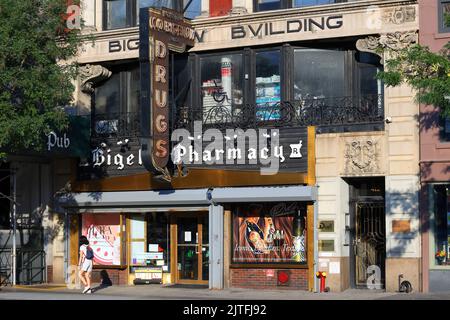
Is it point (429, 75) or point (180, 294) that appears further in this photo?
point (180, 294)

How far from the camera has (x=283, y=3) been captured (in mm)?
25359

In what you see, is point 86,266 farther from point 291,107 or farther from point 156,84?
point 291,107

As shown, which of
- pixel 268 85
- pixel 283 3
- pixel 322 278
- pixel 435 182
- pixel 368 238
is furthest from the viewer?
pixel 268 85

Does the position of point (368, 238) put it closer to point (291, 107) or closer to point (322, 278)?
point (322, 278)

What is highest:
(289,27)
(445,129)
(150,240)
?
(289,27)

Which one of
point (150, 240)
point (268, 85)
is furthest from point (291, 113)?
point (150, 240)

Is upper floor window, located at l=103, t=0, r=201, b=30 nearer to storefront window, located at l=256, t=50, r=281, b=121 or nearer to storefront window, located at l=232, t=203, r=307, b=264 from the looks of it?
storefront window, located at l=256, t=50, r=281, b=121

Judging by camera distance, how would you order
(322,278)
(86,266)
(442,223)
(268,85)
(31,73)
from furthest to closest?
(268,85)
(86,266)
(322,278)
(442,223)
(31,73)

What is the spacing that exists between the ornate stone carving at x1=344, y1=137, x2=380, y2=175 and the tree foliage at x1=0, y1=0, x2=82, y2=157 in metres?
7.88

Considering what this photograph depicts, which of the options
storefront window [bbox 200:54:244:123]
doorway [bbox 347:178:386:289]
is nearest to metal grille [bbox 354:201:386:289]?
doorway [bbox 347:178:386:289]

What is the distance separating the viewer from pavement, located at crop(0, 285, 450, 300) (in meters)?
21.9

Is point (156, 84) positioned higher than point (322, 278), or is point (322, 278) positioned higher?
point (156, 84)

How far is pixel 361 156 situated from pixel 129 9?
9.12m
